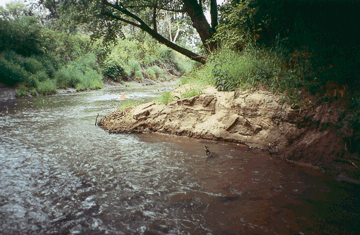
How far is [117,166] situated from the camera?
3.74 metres

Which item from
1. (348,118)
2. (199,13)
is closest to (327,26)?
(348,118)

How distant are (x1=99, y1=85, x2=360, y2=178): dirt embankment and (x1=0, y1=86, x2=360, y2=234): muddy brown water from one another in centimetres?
31

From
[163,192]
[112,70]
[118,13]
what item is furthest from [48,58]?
[163,192]

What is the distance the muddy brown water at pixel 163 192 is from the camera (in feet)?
7.38

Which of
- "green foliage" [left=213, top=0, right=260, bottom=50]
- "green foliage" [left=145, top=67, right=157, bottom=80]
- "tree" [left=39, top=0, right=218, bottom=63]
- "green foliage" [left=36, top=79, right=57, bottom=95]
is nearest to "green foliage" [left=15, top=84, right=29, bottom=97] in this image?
"green foliage" [left=36, top=79, right=57, bottom=95]

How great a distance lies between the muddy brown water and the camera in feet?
7.38

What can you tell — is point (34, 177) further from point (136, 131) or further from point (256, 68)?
point (256, 68)

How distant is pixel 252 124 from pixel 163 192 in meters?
2.57

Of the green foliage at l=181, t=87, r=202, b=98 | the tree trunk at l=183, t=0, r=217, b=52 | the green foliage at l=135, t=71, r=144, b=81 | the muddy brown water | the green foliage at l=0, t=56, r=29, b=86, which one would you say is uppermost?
the tree trunk at l=183, t=0, r=217, b=52

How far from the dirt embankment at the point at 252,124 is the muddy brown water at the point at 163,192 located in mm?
308

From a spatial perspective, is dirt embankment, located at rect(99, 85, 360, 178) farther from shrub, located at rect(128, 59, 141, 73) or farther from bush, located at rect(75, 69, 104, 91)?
shrub, located at rect(128, 59, 141, 73)

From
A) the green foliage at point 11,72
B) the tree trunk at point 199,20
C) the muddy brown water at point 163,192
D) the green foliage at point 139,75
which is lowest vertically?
the muddy brown water at point 163,192

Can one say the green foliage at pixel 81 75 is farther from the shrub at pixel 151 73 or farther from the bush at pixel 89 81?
the shrub at pixel 151 73

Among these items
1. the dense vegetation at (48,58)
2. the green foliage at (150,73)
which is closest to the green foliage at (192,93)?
the dense vegetation at (48,58)
